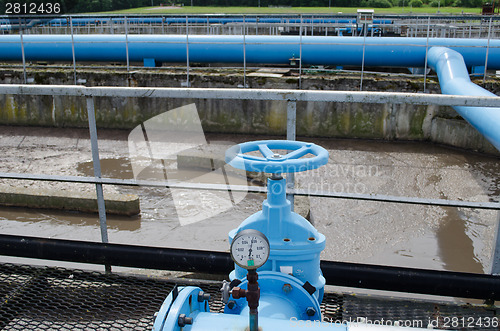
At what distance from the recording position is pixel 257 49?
10.3 meters

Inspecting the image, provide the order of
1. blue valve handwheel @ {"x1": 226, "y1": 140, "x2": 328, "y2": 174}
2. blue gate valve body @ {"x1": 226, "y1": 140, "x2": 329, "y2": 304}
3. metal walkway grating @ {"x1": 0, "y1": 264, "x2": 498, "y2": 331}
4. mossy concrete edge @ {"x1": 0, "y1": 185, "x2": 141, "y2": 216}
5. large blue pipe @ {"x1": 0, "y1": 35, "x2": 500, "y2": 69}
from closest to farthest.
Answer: blue valve handwheel @ {"x1": 226, "y1": 140, "x2": 328, "y2": 174} → blue gate valve body @ {"x1": 226, "y1": 140, "x2": 329, "y2": 304} → metal walkway grating @ {"x1": 0, "y1": 264, "x2": 498, "y2": 331} → mossy concrete edge @ {"x1": 0, "y1": 185, "x2": 141, "y2": 216} → large blue pipe @ {"x1": 0, "y1": 35, "x2": 500, "y2": 69}

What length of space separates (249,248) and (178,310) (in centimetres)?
28

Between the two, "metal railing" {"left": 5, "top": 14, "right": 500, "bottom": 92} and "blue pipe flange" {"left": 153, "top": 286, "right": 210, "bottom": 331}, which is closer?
"blue pipe flange" {"left": 153, "top": 286, "right": 210, "bottom": 331}

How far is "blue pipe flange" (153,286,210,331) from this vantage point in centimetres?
136

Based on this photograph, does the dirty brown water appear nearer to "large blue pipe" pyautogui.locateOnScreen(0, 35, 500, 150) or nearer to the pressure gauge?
the pressure gauge

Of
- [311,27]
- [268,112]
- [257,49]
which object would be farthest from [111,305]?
[311,27]

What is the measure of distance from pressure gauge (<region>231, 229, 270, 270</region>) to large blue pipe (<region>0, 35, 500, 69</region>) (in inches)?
331

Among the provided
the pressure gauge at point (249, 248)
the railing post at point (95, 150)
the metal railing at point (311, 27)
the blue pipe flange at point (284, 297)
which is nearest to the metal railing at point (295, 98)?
the railing post at point (95, 150)

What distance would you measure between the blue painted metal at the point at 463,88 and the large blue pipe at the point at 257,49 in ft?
2.13

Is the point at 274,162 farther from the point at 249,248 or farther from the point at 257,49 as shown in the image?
the point at 257,49

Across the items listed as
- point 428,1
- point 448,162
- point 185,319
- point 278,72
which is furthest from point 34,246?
point 428,1

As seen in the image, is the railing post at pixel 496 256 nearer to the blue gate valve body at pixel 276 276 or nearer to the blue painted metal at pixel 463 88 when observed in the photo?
the blue gate valve body at pixel 276 276

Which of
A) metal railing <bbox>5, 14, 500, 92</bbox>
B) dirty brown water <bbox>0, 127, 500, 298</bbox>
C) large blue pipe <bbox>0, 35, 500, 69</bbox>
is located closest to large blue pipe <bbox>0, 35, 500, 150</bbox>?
large blue pipe <bbox>0, 35, 500, 69</bbox>

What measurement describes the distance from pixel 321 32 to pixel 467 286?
20.2m
